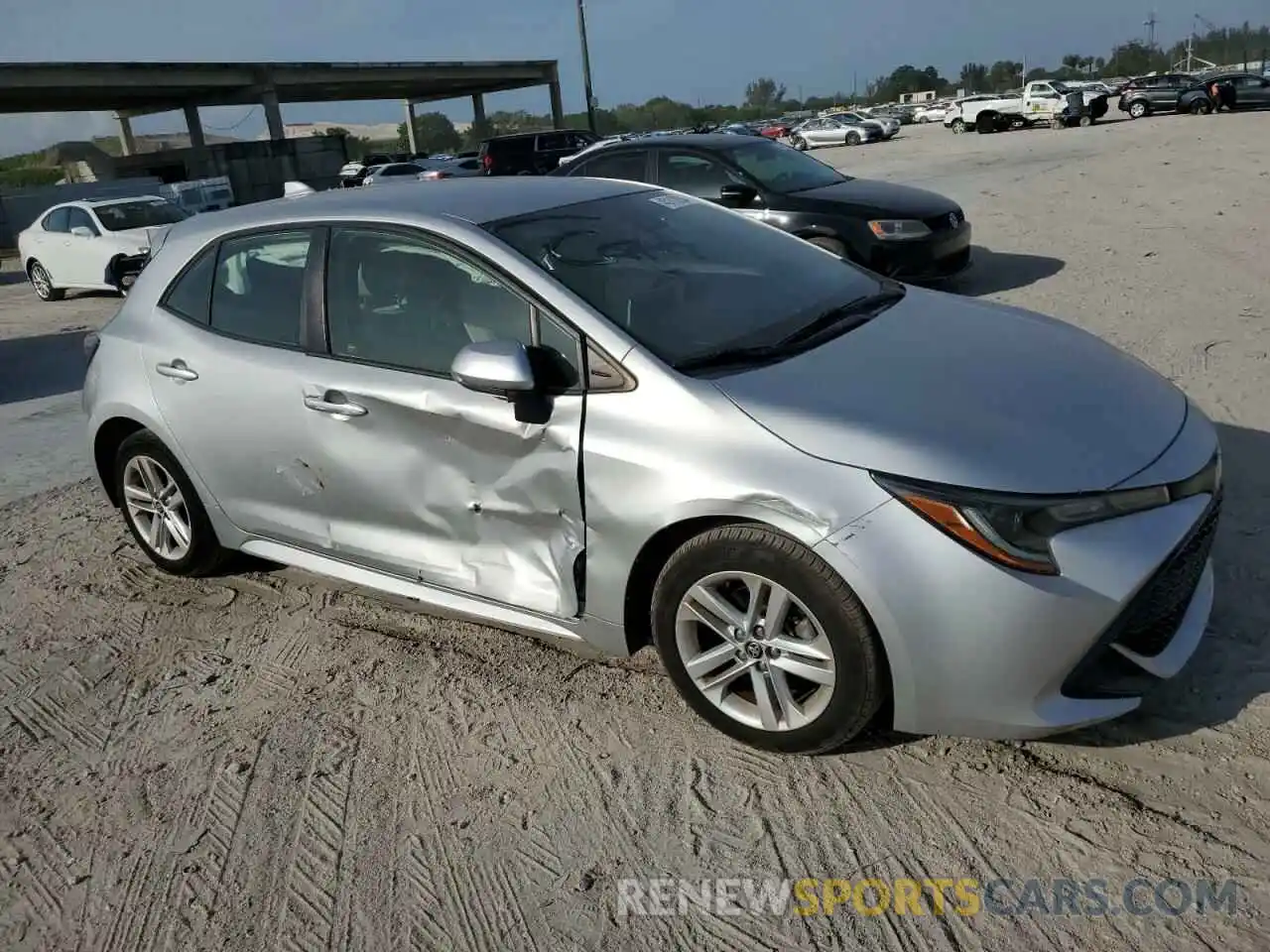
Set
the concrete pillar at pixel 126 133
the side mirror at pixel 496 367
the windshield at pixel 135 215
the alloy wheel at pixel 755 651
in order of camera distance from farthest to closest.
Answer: the concrete pillar at pixel 126 133
the windshield at pixel 135 215
the side mirror at pixel 496 367
the alloy wheel at pixel 755 651

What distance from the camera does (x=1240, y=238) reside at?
1007cm

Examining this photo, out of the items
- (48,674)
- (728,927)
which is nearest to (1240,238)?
(728,927)

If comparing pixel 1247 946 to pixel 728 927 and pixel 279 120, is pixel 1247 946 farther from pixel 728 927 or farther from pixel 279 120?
pixel 279 120

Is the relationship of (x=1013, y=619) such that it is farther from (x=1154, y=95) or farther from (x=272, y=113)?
(x=272, y=113)

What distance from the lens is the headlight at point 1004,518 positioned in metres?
2.54

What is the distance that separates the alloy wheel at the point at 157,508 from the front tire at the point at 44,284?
12367 millimetres

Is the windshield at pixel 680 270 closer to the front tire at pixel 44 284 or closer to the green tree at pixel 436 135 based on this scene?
the front tire at pixel 44 284

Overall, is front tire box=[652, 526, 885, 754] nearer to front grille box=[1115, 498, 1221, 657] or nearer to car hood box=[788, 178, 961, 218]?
front grille box=[1115, 498, 1221, 657]

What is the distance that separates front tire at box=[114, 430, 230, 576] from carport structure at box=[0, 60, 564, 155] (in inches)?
1623

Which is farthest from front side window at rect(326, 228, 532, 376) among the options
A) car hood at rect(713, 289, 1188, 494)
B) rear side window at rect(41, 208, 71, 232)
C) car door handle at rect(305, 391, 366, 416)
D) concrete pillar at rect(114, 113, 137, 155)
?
concrete pillar at rect(114, 113, 137, 155)

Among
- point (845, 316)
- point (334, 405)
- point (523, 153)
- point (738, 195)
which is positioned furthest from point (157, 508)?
point (523, 153)

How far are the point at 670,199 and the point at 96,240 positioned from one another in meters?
12.4

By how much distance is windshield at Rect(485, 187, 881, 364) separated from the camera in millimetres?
3316

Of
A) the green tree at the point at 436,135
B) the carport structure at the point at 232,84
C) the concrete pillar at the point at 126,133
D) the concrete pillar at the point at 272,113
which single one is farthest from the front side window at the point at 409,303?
the green tree at the point at 436,135
